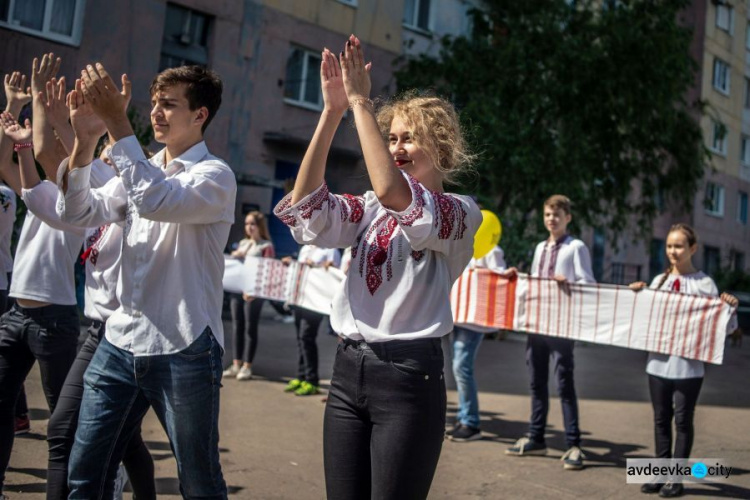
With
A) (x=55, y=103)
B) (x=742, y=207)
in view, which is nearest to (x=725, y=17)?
(x=742, y=207)

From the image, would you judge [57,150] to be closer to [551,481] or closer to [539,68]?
[551,481]

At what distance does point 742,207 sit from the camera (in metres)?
37.4

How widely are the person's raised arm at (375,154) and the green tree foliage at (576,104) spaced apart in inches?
588

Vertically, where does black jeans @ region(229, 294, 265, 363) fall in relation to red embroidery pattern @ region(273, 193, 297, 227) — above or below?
below

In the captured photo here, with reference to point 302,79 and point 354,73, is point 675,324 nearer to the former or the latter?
point 354,73

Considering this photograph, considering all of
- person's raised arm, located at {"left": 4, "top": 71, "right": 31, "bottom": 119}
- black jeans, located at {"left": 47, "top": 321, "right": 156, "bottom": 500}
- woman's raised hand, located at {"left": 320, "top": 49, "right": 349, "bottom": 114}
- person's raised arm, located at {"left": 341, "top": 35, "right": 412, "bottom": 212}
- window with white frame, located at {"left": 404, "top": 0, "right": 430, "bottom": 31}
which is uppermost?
window with white frame, located at {"left": 404, "top": 0, "right": 430, "bottom": 31}

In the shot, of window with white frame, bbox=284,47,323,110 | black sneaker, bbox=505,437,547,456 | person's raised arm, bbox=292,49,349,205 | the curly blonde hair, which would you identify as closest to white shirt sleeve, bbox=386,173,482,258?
the curly blonde hair

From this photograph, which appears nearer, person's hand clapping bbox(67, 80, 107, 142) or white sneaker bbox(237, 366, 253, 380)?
person's hand clapping bbox(67, 80, 107, 142)

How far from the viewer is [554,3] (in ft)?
61.6

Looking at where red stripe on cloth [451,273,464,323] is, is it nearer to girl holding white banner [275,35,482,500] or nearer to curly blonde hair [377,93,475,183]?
curly blonde hair [377,93,475,183]

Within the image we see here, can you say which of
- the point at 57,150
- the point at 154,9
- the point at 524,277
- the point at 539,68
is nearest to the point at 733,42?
the point at 539,68

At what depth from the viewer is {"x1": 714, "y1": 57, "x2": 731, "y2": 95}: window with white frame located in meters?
35.0

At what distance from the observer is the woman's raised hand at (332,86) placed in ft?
9.13

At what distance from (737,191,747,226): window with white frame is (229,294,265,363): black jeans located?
3243 cm
